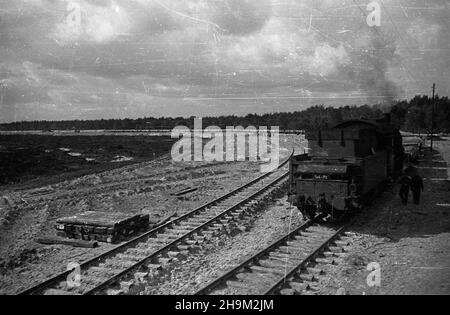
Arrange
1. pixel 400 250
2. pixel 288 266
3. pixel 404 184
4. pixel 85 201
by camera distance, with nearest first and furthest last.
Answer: pixel 288 266 → pixel 400 250 → pixel 404 184 → pixel 85 201

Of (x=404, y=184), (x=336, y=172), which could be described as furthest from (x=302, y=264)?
(x=404, y=184)

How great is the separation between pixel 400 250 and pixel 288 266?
323 cm

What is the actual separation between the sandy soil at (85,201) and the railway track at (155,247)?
703 mm

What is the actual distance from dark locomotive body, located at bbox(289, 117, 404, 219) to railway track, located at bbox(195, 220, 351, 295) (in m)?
0.90

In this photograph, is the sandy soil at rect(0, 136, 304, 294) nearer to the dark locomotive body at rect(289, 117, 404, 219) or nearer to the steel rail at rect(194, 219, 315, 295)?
the steel rail at rect(194, 219, 315, 295)

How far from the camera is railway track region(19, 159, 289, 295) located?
23.8ft

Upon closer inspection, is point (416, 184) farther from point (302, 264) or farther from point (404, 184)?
point (302, 264)

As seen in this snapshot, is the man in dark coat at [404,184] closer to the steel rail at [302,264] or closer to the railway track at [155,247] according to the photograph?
the steel rail at [302,264]

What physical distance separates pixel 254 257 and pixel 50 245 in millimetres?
6098

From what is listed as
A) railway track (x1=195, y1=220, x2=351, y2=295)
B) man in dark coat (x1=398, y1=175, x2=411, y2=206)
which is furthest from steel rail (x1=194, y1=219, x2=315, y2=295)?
man in dark coat (x1=398, y1=175, x2=411, y2=206)

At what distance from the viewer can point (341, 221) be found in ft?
36.4

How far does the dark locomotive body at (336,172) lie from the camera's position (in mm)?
10188

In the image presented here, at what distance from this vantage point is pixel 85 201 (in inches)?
610
